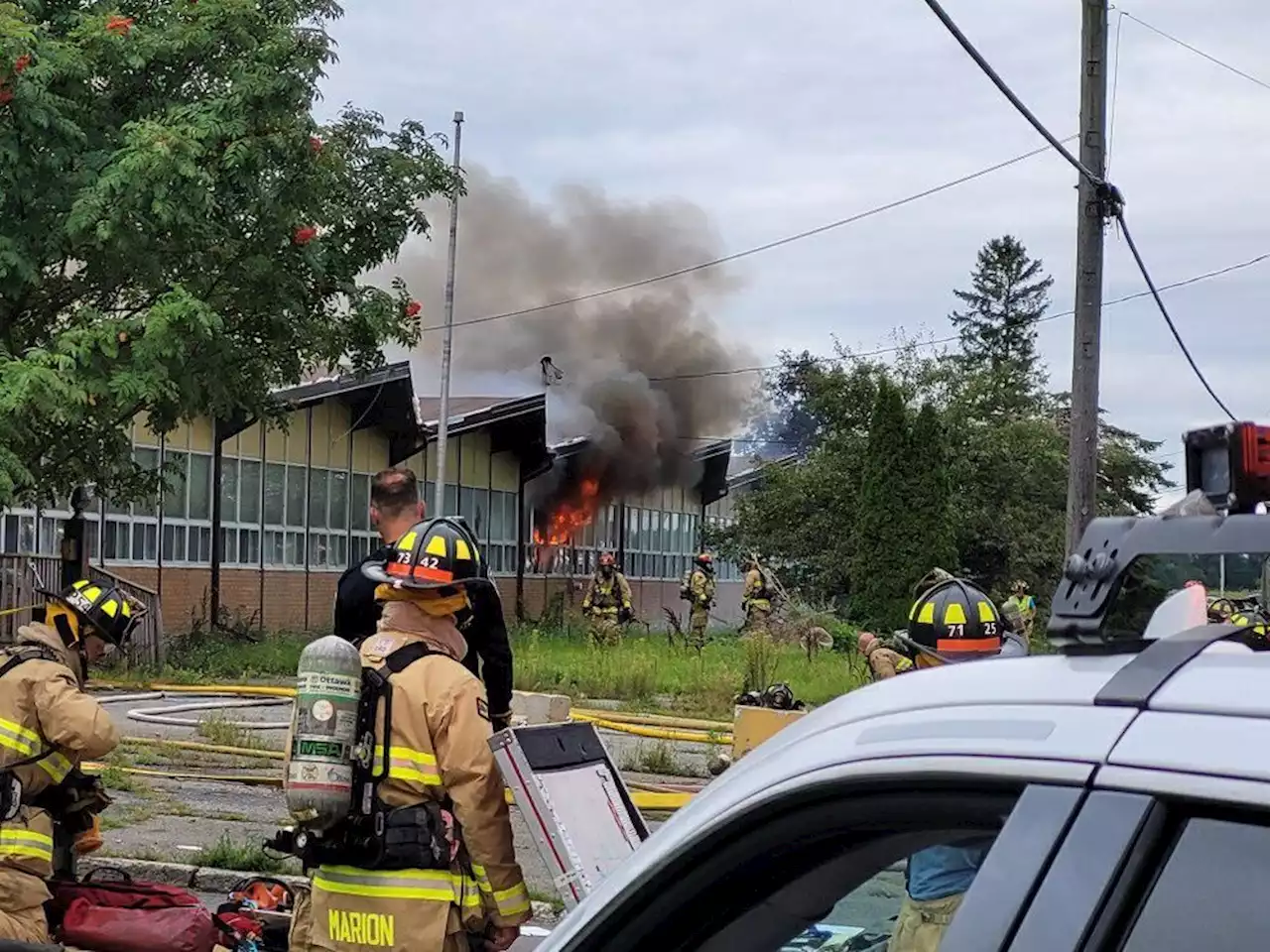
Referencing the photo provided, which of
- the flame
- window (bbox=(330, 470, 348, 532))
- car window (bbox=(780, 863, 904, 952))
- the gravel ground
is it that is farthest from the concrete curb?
the flame

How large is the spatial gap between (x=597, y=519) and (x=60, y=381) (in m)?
28.1

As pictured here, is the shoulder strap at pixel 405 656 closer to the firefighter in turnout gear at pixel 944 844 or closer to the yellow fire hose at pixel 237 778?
the firefighter in turnout gear at pixel 944 844

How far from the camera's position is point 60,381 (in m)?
10.5

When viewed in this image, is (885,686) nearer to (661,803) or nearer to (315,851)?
(315,851)

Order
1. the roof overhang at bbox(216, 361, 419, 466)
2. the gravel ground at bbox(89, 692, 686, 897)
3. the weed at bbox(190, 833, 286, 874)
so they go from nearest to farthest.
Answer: the weed at bbox(190, 833, 286, 874) → the gravel ground at bbox(89, 692, 686, 897) → the roof overhang at bbox(216, 361, 419, 466)

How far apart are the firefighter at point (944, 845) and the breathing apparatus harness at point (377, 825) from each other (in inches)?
52.4

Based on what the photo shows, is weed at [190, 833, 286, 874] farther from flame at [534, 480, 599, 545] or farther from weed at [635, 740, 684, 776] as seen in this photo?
flame at [534, 480, 599, 545]

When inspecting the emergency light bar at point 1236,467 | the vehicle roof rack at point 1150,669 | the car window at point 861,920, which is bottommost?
the car window at point 861,920

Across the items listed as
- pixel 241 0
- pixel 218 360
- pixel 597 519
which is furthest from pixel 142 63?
pixel 597 519

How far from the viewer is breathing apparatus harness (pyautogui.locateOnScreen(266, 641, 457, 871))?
3652mm

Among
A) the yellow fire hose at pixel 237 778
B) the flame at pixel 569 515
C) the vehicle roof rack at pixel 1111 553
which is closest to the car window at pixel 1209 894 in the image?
the vehicle roof rack at pixel 1111 553

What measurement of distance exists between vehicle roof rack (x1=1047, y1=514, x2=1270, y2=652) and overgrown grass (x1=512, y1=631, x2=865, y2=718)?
12844mm

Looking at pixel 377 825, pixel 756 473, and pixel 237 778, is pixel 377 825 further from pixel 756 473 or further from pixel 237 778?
pixel 756 473

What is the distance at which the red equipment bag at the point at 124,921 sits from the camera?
4973 mm
